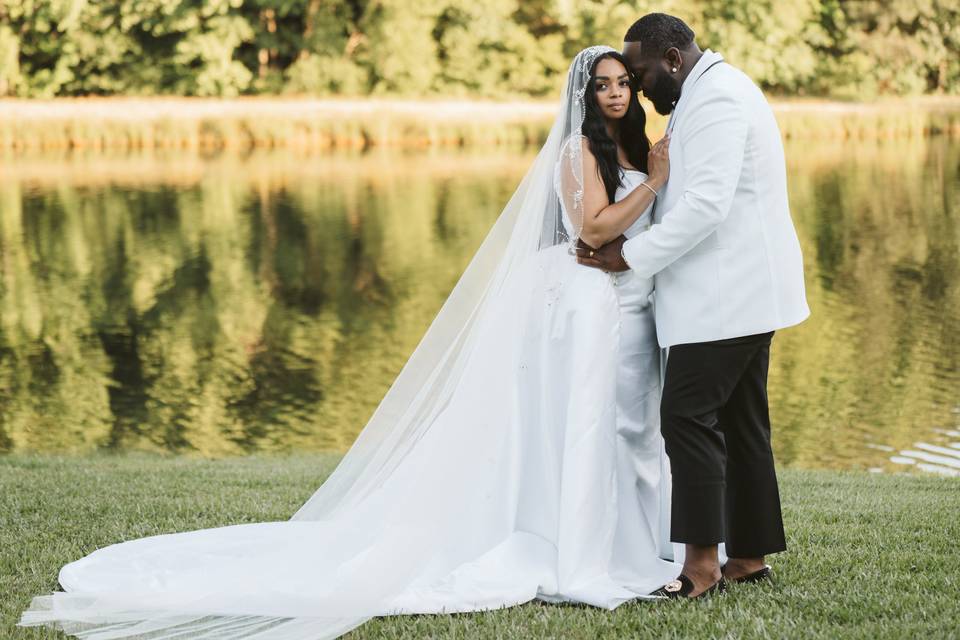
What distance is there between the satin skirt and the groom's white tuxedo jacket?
0.38m

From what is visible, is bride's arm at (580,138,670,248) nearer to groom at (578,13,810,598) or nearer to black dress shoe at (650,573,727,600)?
groom at (578,13,810,598)

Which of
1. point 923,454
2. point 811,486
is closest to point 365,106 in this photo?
point 923,454

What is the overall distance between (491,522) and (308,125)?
30.8 m

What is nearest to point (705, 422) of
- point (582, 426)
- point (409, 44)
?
point (582, 426)

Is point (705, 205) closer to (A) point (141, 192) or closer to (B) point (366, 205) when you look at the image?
(B) point (366, 205)

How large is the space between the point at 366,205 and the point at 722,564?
2049 centimetres

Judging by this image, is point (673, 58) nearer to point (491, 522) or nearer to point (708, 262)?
point (708, 262)

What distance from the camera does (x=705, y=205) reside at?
394 cm

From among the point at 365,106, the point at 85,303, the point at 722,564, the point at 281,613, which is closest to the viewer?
the point at 281,613

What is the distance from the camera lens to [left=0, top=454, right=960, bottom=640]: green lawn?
12.5 feet

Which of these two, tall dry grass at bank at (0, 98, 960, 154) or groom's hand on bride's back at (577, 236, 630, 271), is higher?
groom's hand on bride's back at (577, 236, 630, 271)

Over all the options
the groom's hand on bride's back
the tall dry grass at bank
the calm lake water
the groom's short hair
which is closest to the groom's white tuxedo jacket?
the groom's short hair

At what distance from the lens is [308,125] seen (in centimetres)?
3416

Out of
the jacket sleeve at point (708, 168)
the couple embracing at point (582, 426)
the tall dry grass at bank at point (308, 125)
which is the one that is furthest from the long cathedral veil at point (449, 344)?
the tall dry grass at bank at point (308, 125)
